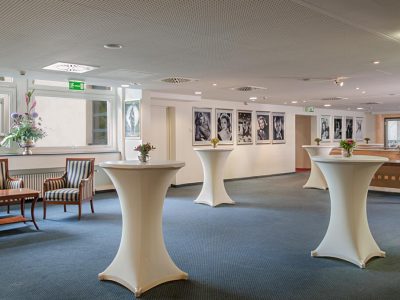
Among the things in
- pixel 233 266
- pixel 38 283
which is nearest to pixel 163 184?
pixel 233 266

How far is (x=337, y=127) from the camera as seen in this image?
52.3 ft

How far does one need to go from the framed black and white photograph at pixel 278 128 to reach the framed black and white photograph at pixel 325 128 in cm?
243

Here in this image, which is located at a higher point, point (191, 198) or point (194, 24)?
point (194, 24)

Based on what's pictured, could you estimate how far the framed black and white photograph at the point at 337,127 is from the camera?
1576 centimetres

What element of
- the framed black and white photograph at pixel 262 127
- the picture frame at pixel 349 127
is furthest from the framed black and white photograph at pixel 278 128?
the picture frame at pixel 349 127

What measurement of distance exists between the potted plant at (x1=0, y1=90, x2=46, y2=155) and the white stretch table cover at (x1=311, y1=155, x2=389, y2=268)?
6043 millimetres

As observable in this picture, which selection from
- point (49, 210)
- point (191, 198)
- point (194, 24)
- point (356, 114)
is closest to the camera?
point (194, 24)

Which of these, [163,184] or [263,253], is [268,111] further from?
[163,184]

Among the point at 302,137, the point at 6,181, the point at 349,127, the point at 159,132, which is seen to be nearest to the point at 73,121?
the point at 159,132

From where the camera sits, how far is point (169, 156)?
1034 cm

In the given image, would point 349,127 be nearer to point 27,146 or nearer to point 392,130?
point 392,130

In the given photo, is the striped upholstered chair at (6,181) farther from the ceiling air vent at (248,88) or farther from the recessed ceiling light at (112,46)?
the ceiling air vent at (248,88)

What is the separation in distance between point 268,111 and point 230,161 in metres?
2.55

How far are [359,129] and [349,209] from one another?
574 inches
